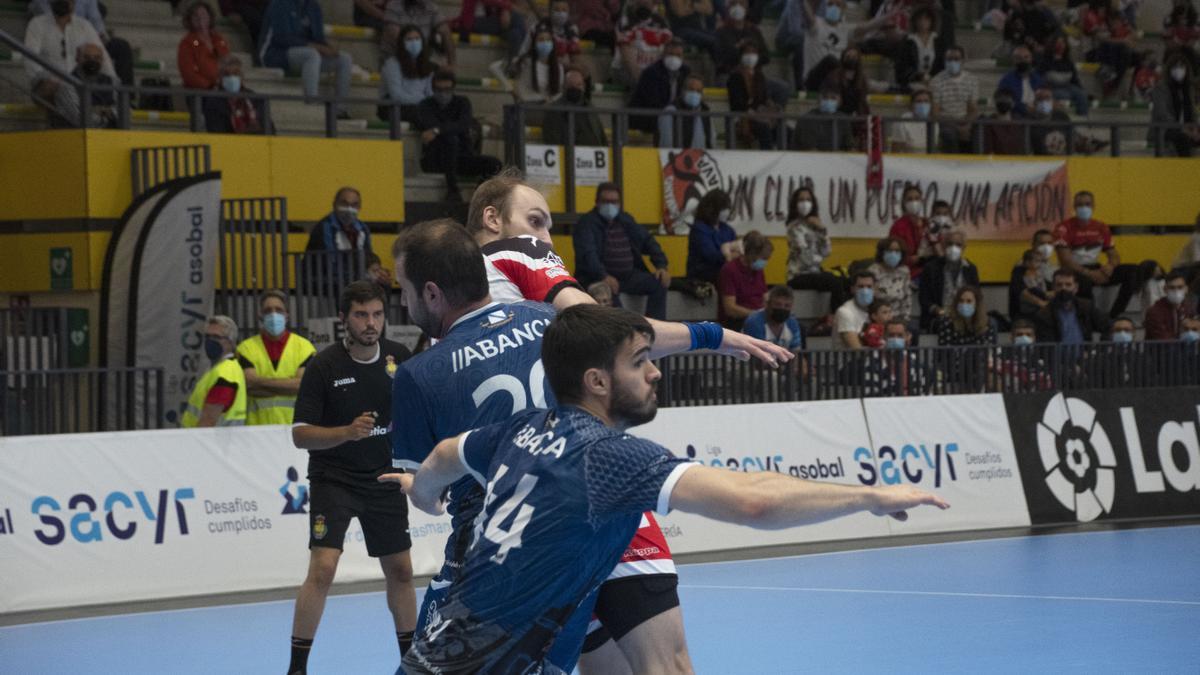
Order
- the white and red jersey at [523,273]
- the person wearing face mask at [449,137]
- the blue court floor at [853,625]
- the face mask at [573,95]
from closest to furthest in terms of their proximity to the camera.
Result: the white and red jersey at [523,273] < the blue court floor at [853,625] < the person wearing face mask at [449,137] < the face mask at [573,95]

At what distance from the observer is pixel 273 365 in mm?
12766

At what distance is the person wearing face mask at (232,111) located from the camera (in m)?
16.9

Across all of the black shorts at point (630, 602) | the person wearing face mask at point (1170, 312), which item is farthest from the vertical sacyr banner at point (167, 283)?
the person wearing face mask at point (1170, 312)

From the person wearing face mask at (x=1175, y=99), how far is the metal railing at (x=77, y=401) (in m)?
16.6

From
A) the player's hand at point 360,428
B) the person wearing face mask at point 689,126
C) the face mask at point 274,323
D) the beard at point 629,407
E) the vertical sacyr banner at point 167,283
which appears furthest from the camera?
the person wearing face mask at point 689,126

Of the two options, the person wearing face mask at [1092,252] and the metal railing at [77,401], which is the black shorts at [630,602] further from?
the person wearing face mask at [1092,252]

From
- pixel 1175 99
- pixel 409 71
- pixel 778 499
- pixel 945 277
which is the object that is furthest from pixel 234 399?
pixel 1175 99

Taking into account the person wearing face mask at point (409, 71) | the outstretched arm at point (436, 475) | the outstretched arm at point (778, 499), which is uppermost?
the person wearing face mask at point (409, 71)

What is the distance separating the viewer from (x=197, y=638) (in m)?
10.4

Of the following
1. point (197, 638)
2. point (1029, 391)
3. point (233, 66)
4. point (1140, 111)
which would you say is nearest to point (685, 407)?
point (1029, 391)

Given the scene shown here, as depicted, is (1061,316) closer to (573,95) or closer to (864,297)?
(864,297)

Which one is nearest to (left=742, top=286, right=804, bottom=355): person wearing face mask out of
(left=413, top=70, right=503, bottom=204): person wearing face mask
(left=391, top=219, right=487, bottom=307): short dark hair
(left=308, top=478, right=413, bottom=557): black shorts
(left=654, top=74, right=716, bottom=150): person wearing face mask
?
(left=413, top=70, right=503, bottom=204): person wearing face mask

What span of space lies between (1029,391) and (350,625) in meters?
7.75

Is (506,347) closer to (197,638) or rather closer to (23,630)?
(197,638)
